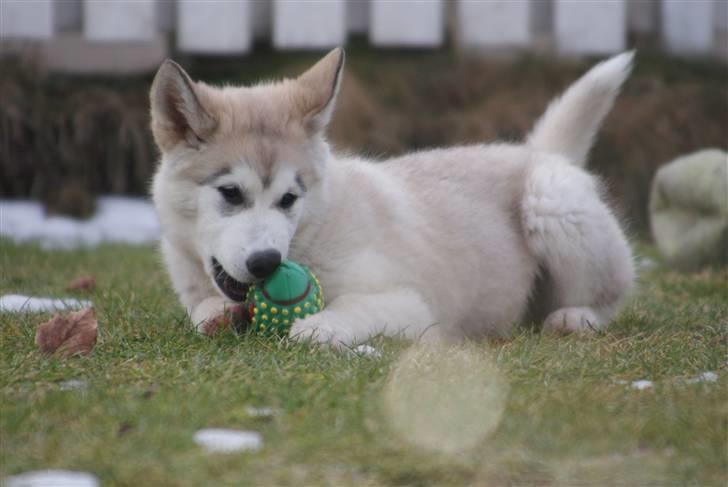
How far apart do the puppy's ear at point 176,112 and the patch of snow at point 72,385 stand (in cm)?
89

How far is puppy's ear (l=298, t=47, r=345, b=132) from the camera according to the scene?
3.26 metres

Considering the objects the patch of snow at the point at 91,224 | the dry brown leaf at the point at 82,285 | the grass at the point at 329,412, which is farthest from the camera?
the patch of snow at the point at 91,224

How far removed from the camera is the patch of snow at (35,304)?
3646 mm

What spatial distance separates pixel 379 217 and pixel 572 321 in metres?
0.84

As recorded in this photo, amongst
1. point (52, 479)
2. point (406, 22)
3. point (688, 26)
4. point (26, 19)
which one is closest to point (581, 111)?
point (52, 479)

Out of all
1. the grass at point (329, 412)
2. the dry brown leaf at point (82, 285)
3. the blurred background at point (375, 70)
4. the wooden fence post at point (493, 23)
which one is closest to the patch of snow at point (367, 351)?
the grass at point (329, 412)

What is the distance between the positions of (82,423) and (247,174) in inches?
42.2

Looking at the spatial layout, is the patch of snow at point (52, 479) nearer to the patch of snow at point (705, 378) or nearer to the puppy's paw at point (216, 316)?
the puppy's paw at point (216, 316)

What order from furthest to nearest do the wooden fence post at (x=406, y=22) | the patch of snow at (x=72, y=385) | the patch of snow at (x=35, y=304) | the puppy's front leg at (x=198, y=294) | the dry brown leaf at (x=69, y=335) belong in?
Result: the wooden fence post at (x=406, y=22) → the patch of snow at (x=35, y=304) → the puppy's front leg at (x=198, y=294) → the dry brown leaf at (x=69, y=335) → the patch of snow at (x=72, y=385)

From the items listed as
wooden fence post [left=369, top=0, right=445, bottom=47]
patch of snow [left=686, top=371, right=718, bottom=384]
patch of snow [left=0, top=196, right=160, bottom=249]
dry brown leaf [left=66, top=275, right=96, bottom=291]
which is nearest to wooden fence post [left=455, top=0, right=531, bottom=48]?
wooden fence post [left=369, top=0, right=445, bottom=47]

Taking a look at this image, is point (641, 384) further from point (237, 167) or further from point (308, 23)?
point (308, 23)

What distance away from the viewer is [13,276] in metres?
4.74

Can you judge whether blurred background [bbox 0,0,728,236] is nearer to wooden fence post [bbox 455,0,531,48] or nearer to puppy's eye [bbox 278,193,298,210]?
wooden fence post [bbox 455,0,531,48]

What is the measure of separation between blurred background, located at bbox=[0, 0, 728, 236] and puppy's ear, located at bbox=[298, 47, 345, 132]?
3470 mm
